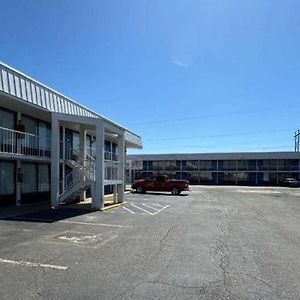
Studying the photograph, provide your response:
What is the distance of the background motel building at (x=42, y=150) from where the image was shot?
17781mm

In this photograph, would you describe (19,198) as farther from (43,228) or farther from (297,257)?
(297,257)

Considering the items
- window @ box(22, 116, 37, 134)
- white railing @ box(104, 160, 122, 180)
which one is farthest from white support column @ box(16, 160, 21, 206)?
white railing @ box(104, 160, 122, 180)

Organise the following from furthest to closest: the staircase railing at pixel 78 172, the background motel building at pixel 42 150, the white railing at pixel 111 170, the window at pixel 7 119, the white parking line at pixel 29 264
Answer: the white railing at pixel 111 170 < the staircase railing at pixel 78 172 < the window at pixel 7 119 < the background motel building at pixel 42 150 < the white parking line at pixel 29 264

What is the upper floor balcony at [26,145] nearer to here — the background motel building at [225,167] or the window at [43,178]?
the window at [43,178]

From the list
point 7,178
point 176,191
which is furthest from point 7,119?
point 176,191

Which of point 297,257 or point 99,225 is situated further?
point 99,225

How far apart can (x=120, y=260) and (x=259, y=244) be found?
158 inches

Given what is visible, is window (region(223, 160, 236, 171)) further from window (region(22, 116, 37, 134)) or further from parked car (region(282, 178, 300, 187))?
window (region(22, 116, 37, 134))

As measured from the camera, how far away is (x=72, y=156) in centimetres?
2377

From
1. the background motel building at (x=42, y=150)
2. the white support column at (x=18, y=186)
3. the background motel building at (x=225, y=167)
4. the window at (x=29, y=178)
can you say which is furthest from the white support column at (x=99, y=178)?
the background motel building at (x=225, y=167)

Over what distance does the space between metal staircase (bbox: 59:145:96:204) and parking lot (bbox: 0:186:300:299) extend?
573cm

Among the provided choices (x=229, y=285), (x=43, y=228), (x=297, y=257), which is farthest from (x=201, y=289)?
(x=43, y=228)

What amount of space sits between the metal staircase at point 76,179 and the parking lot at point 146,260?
5.73m

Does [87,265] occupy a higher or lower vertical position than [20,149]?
lower
